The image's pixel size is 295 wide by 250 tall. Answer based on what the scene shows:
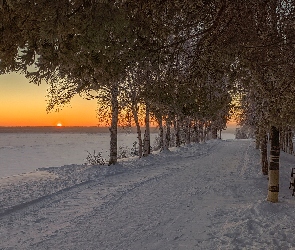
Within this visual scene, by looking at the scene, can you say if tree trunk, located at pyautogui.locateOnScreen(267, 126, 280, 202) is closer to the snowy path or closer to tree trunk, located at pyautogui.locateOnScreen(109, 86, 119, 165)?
the snowy path

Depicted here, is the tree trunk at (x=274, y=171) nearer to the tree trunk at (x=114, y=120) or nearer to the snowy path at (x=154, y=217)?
the snowy path at (x=154, y=217)

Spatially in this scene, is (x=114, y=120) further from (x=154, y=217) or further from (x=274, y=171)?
(x=154, y=217)

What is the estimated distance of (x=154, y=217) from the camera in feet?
32.0

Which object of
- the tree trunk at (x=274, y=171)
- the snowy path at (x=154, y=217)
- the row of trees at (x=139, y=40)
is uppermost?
the row of trees at (x=139, y=40)

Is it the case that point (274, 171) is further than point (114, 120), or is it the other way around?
point (114, 120)

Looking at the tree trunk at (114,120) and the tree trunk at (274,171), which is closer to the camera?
the tree trunk at (274,171)

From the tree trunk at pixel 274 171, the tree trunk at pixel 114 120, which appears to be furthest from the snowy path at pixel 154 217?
the tree trunk at pixel 114 120

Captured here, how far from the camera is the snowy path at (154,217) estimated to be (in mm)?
7996

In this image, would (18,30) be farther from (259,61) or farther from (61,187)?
(61,187)

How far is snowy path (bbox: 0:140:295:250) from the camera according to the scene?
26.2 ft

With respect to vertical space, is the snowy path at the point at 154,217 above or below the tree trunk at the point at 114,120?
below

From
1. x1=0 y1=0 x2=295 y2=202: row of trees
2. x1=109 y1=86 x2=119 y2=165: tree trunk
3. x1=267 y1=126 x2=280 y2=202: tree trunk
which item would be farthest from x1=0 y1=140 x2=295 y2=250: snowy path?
x1=109 y1=86 x2=119 y2=165: tree trunk

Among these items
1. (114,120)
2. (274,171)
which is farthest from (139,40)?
(114,120)

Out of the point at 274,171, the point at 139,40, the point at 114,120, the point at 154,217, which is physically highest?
the point at 139,40
